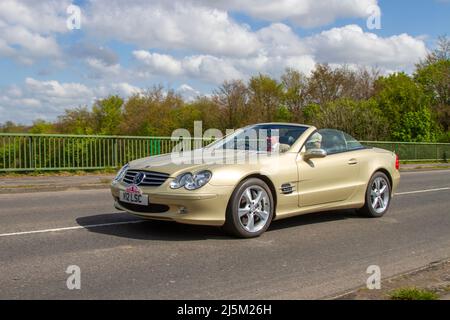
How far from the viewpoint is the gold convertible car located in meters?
6.23

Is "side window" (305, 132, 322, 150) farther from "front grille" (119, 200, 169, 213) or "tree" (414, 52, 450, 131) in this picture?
"tree" (414, 52, 450, 131)

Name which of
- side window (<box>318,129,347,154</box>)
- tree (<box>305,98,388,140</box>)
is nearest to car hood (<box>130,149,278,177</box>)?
side window (<box>318,129,347,154</box>)

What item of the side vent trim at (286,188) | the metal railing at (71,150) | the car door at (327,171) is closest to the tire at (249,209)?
the side vent trim at (286,188)

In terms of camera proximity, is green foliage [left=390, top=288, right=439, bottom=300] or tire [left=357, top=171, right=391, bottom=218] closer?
green foliage [left=390, top=288, right=439, bottom=300]

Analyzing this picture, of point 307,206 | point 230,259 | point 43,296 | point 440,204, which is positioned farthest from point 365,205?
point 43,296

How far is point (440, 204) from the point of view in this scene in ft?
35.2

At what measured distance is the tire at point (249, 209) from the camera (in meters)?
6.38

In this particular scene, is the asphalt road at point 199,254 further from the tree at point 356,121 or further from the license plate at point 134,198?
the tree at point 356,121

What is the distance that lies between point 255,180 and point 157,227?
5.28 ft

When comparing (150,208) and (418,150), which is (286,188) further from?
(418,150)

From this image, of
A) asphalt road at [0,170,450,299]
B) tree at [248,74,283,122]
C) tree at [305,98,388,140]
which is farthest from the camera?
tree at [248,74,283,122]

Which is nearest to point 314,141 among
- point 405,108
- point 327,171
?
point 327,171

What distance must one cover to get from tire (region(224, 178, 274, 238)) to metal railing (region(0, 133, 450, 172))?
1082cm
